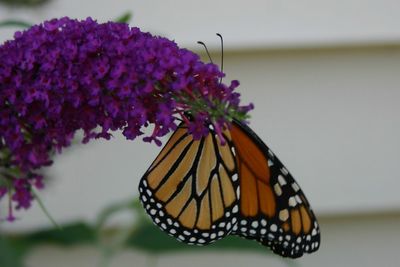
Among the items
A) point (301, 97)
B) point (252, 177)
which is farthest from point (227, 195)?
point (301, 97)

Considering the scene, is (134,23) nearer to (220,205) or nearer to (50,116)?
(220,205)

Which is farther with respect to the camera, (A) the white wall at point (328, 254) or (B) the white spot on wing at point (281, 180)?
(A) the white wall at point (328, 254)

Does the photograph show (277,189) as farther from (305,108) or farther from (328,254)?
(328,254)

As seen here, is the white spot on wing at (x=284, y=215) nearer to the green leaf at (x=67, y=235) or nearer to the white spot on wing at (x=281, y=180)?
A: the white spot on wing at (x=281, y=180)

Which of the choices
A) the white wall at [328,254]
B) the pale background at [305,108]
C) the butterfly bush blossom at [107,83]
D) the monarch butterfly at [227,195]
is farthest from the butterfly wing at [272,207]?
the white wall at [328,254]

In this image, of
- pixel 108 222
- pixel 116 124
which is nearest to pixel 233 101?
pixel 116 124
